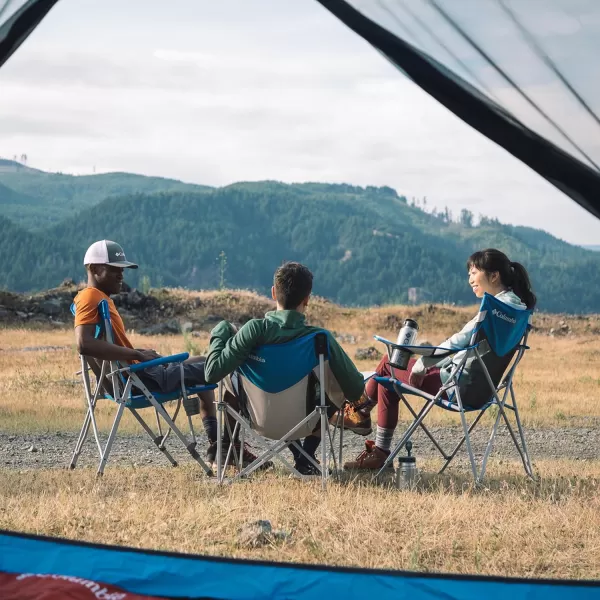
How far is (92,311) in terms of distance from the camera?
427 centimetres

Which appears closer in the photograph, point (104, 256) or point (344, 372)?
point (344, 372)

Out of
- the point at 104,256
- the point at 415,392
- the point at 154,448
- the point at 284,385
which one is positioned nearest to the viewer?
the point at 284,385

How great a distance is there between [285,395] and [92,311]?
2.98 ft

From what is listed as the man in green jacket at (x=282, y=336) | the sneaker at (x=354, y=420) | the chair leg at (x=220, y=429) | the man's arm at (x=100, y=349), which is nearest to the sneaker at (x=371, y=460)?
the sneaker at (x=354, y=420)

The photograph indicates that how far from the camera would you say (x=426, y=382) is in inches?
175

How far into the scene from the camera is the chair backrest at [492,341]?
13.5 feet

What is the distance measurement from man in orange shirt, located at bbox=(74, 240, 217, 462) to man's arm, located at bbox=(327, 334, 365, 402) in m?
0.72

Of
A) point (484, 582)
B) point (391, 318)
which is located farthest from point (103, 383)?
point (391, 318)

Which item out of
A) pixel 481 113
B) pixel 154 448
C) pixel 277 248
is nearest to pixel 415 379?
pixel 481 113

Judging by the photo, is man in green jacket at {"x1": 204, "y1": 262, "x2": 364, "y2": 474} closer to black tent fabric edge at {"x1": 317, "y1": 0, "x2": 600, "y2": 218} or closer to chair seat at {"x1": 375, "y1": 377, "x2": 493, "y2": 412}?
chair seat at {"x1": 375, "y1": 377, "x2": 493, "y2": 412}

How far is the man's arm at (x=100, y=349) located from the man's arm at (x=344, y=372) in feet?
2.62

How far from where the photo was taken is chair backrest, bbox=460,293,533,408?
4.11m

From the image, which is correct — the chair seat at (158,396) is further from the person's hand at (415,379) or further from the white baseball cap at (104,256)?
the person's hand at (415,379)

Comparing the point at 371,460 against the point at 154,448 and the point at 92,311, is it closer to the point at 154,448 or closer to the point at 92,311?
the point at 92,311
